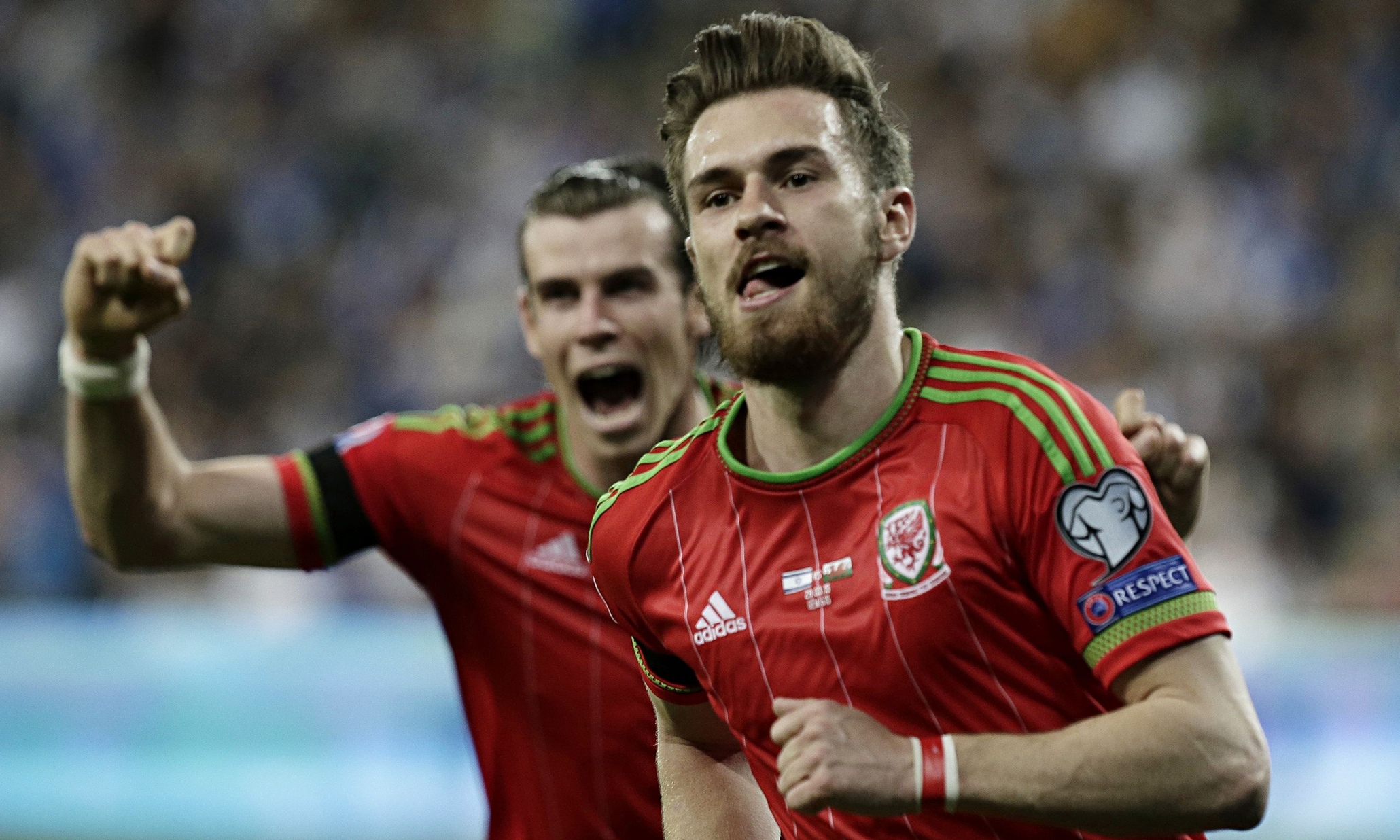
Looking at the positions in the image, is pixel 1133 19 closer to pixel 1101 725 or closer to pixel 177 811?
pixel 177 811

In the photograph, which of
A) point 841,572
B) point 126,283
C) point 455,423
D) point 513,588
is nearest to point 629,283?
point 455,423

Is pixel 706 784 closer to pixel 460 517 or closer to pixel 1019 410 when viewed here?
pixel 1019 410

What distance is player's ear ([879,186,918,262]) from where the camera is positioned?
2.77m

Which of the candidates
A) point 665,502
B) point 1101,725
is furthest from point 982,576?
point 665,502

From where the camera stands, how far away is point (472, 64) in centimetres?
1294

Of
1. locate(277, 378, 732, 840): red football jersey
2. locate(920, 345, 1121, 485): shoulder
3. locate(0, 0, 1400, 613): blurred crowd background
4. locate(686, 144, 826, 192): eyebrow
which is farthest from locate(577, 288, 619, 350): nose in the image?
locate(0, 0, 1400, 613): blurred crowd background

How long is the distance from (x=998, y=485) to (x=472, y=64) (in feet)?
36.6

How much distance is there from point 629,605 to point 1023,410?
0.86 metres

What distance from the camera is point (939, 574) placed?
95.4 inches

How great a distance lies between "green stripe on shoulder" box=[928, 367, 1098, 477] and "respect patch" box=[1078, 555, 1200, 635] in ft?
0.53

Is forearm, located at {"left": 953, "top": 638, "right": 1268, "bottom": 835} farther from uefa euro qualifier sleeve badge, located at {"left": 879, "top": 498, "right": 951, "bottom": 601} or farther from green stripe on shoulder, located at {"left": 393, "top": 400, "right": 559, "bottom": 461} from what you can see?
green stripe on shoulder, located at {"left": 393, "top": 400, "right": 559, "bottom": 461}

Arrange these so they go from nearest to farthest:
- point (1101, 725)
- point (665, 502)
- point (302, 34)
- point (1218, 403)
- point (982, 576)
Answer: point (1101, 725) → point (982, 576) → point (665, 502) → point (1218, 403) → point (302, 34)

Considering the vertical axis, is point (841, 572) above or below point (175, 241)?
below

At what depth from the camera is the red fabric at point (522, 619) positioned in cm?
381
